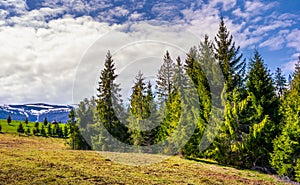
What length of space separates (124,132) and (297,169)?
28.4 m

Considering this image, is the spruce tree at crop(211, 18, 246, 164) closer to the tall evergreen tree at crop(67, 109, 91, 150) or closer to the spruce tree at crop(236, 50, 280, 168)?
the spruce tree at crop(236, 50, 280, 168)

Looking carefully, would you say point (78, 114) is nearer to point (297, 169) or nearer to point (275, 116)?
point (275, 116)

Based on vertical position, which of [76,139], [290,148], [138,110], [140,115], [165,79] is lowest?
[76,139]

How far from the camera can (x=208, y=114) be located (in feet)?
111

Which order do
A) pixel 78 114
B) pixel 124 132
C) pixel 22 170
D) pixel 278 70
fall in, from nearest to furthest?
pixel 22 170 → pixel 124 132 → pixel 78 114 → pixel 278 70

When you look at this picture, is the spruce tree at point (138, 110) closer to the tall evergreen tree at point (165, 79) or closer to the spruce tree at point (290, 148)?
the tall evergreen tree at point (165, 79)

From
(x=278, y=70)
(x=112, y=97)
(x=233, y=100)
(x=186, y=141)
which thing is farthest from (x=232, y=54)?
(x=278, y=70)

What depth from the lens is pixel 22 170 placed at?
719 inches

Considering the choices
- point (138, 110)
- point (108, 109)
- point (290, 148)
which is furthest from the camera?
point (108, 109)

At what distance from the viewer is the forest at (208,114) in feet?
97.7

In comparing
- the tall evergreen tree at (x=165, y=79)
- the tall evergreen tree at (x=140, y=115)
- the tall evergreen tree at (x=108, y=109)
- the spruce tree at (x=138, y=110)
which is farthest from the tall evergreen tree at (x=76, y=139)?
the tall evergreen tree at (x=165, y=79)

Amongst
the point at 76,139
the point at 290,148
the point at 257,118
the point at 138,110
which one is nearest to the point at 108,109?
the point at 138,110

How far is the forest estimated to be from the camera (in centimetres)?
2978

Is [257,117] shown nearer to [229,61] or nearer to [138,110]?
[229,61]
